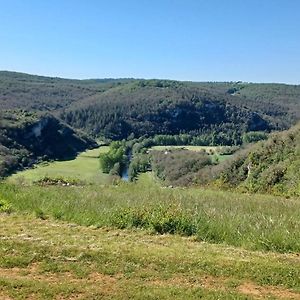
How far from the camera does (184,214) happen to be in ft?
31.5

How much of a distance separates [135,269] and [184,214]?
3.15 meters

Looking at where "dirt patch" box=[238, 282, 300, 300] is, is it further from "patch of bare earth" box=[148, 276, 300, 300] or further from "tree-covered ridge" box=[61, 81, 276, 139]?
"tree-covered ridge" box=[61, 81, 276, 139]

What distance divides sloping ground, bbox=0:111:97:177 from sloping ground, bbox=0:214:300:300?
188 feet

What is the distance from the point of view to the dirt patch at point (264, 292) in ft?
19.0

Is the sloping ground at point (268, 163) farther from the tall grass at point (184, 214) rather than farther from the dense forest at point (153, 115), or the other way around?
the dense forest at point (153, 115)

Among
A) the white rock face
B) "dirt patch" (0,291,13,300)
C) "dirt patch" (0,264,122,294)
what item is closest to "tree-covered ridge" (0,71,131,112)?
the white rock face

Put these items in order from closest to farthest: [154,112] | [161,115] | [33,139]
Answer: [33,139], [154,112], [161,115]

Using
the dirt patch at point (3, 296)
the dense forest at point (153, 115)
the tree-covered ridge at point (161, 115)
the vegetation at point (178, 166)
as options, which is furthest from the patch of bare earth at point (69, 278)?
the tree-covered ridge at point (161, 115)

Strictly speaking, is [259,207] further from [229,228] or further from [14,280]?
[14,280]

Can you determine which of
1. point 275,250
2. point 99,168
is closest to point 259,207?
point 275,250

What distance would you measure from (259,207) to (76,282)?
6.45 meters

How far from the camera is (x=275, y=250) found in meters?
7.96

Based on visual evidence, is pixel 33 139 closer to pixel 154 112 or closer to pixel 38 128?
pixel 38 128

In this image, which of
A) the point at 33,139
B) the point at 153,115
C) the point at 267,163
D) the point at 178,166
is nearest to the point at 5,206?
the point at 267,163
